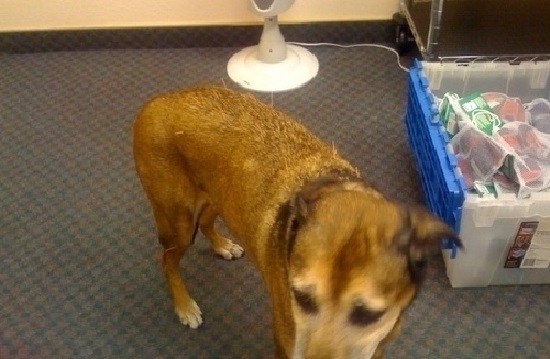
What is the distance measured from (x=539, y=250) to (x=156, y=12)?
2561 millimetres

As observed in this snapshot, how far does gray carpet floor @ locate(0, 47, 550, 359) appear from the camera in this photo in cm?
225

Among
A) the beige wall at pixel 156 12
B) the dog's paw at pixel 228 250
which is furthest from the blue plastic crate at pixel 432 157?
the beige wall at pixel 156 12

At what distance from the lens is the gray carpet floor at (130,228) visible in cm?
A: 225

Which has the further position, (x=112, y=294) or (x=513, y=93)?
(x=513, y=93)

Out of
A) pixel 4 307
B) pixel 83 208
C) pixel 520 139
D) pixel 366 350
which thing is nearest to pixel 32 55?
pixel 83 208

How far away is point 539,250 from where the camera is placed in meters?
2.26

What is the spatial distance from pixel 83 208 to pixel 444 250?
5.07 ft

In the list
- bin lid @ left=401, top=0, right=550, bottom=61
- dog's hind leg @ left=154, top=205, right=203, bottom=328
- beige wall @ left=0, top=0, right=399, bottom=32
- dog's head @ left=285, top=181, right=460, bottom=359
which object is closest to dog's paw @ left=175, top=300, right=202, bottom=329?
dog's hind leg @ left=154, top=205, right=203, bottom=328

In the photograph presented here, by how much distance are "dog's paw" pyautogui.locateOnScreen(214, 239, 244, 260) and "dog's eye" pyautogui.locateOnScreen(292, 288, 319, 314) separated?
1090mm

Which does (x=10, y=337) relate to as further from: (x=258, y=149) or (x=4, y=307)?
(x=258, y=149)

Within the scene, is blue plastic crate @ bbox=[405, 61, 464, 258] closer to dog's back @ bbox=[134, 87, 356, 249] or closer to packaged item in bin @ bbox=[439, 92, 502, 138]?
packaged item in bin @ bbox=[439, 92, 502, 138]

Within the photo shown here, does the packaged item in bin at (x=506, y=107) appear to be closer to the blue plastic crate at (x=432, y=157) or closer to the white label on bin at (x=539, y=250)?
the blue plastic crate at (x=432, y=157)

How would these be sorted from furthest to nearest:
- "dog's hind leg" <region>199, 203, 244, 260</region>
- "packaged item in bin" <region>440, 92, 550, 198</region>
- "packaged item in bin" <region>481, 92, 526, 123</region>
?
"packaged item in bin" <region>481, 92, 526, 123</region> < "dog's hind leg" <region>199, 203, 244, 260</region> < "packaged item in bin" <region>440, 92, 550, 198</region>

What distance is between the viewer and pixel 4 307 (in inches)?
93.8
